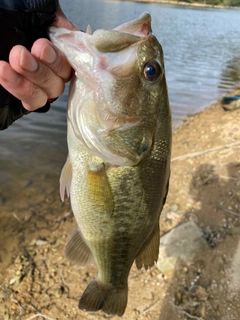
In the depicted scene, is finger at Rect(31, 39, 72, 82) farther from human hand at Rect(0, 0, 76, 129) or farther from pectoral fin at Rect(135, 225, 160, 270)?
pectoral fin at Rect(135, 225, 160, 270)

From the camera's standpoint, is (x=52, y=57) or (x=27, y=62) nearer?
(x=27, y=62)

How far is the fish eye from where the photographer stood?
1635 millimetres

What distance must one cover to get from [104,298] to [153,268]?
1666 mm

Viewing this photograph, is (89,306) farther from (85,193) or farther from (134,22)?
(134,22)

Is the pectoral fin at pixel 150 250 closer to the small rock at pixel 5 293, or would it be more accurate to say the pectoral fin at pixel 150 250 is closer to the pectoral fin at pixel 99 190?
the pectoral fin at pixel 99 190

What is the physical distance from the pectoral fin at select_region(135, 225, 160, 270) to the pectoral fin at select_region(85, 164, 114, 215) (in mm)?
351

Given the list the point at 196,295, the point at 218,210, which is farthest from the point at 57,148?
the point at 196,295

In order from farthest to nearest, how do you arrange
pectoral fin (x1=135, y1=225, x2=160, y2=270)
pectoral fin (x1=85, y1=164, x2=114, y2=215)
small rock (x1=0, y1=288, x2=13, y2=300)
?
small rock (x1=0, y1=288, x2=13, y2=300) < pectoral fin (x1=135, y1=225, x2=160, y2=270) < pectoral fin (x1=85, y1=164, x2=114, y2=215)

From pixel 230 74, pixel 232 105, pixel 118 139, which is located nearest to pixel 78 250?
pixel 118 139

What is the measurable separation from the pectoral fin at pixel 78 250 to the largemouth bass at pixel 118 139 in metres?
0.05

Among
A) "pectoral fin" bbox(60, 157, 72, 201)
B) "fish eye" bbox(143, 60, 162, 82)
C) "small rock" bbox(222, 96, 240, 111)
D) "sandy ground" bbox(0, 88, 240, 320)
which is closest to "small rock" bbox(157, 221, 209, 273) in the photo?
"sandy ground" bbox(0, 88, 240, 320)

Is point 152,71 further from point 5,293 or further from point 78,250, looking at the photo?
point 5,293

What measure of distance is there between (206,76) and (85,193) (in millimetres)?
13097

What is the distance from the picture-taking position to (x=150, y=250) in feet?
6.75
